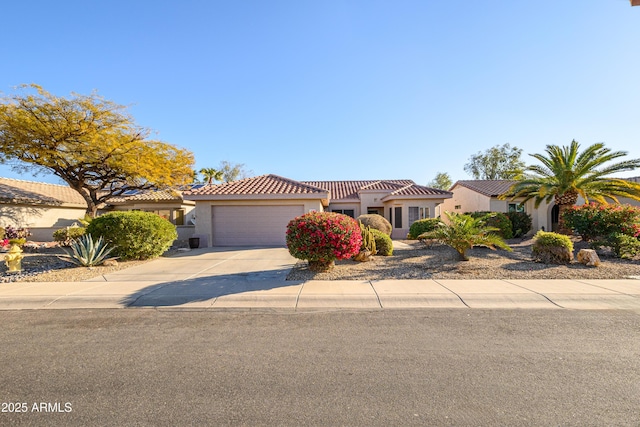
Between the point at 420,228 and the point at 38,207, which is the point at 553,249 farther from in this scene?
the point at 38,207

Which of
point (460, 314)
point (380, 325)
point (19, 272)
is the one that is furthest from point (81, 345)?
point (19, 272)

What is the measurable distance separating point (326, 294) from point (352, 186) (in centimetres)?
2361

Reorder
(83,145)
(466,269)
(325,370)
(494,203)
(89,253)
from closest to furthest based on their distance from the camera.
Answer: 1. (325,370)
2. (466,269)
3. (89,253)
4. (83,145)
5. (494,203)

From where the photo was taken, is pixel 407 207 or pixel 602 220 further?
pixel 407 207

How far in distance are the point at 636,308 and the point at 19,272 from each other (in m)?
15.3

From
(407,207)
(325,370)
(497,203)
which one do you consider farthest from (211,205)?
(497,203)

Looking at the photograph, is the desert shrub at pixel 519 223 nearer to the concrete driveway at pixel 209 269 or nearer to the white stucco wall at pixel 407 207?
the white stucco wall at pixel 407 207

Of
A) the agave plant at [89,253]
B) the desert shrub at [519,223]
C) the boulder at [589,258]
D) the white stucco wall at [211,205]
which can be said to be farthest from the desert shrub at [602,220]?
the agave plant at [89,253]

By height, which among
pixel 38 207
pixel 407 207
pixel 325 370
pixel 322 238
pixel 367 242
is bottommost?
pixel 325 370

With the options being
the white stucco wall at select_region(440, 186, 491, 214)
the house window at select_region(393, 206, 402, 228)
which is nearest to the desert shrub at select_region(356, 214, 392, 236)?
the house window at select_region(393, 206, 402, 228)

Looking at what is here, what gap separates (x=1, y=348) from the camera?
414 centimetres

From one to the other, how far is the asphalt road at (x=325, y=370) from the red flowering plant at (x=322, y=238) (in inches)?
120

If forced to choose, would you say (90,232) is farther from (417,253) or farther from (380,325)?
(417,253)

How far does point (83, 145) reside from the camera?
18.2m
